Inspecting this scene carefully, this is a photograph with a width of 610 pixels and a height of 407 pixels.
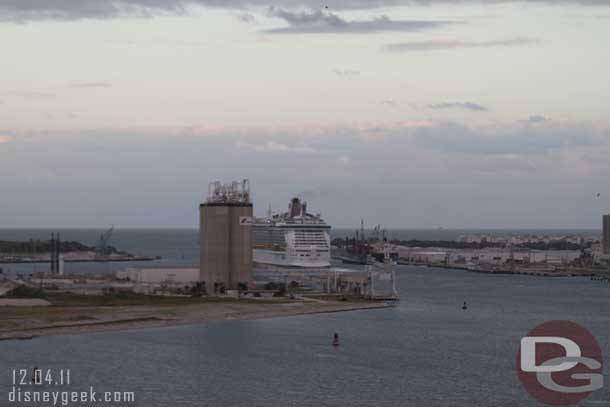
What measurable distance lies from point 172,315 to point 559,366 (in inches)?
966

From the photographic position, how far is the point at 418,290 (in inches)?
3472

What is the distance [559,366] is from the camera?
41781 millimetres

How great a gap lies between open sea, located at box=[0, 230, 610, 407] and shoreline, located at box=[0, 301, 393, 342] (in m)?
1.23

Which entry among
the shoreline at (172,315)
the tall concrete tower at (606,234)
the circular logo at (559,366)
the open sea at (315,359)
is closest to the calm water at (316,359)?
the open sea at (315,359)

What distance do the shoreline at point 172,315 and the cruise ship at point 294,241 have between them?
37978 mm

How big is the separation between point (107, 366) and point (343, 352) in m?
10.4

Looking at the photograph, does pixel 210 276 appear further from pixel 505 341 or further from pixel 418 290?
pixel 505 341

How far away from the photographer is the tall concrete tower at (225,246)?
7306 centimetres

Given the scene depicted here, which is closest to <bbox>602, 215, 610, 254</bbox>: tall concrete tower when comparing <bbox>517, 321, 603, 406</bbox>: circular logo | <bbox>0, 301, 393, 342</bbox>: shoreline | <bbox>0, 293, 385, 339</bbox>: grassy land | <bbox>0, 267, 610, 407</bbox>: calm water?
<bbox>0, 293, 385, 339</bbox>: grassy land

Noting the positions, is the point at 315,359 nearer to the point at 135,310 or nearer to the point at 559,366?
the point at 559,366

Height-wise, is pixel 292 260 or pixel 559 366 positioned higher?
pixel 292 260

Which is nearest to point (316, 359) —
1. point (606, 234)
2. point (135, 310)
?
point (135, 310)

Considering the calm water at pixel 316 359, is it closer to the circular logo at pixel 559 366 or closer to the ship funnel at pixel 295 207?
the circular logo at pixel 559 366

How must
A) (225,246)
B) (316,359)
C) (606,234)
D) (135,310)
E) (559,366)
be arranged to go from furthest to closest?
(606,234) < (225,246) < (135,310) < (316,359) < (559,366)
